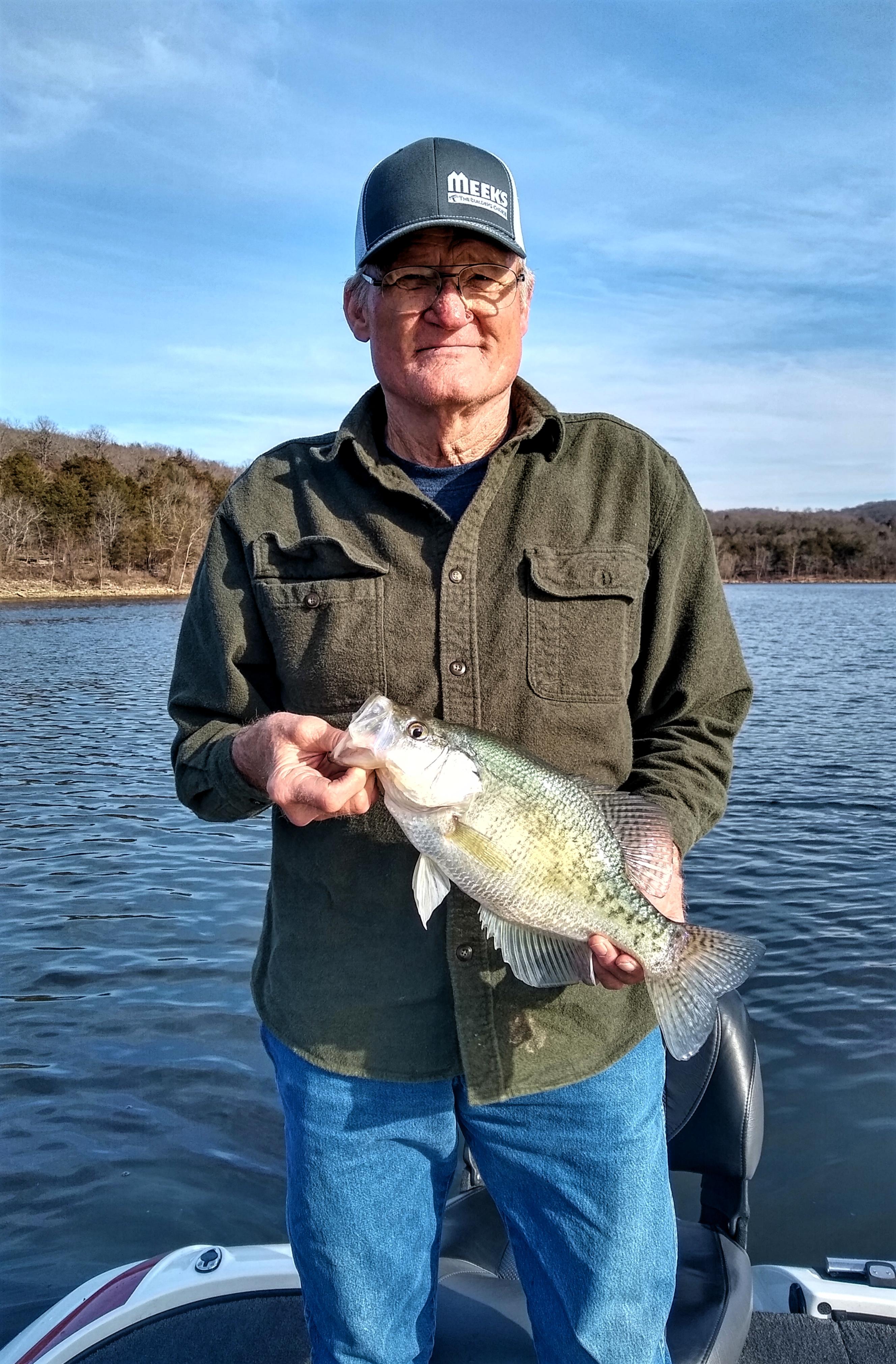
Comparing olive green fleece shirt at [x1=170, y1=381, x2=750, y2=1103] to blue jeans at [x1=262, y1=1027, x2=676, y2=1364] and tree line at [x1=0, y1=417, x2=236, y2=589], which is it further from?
tree line at [x1=0, y1=417, x2=236, y2=589]

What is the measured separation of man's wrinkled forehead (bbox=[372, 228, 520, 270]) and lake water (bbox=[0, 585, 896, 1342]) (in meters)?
5.60

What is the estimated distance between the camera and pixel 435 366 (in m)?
2.79

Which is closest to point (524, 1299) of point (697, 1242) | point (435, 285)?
point (697, 1242)

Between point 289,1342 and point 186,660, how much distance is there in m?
2.49

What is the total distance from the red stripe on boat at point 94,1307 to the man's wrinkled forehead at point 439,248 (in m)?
3.75

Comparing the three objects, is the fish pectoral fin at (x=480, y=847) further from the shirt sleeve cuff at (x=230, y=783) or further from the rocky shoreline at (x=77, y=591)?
the rocky shoreline at (x=77, y=591)

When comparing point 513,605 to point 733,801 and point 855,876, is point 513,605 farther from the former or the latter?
point 733,801

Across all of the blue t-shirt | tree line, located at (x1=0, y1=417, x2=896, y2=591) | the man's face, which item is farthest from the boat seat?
tree line, located at (x1=0, y1=417, x2=896, y2=591)

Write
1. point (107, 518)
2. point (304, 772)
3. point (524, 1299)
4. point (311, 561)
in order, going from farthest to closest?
point (107, 518)
point (524, 1299)
point (311, 561)
point (304, 772)

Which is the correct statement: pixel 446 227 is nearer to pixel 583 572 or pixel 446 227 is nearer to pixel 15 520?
pixel 583 572

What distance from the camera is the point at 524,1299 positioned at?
354 centimetres

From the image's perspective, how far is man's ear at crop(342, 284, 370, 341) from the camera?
305 centimetres

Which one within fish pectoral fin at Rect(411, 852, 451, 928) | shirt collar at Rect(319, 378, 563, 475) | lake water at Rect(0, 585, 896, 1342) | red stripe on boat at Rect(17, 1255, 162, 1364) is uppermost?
shirt collar at Rect(319, 378, 563, 475)

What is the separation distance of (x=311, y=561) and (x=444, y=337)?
2.29ft
